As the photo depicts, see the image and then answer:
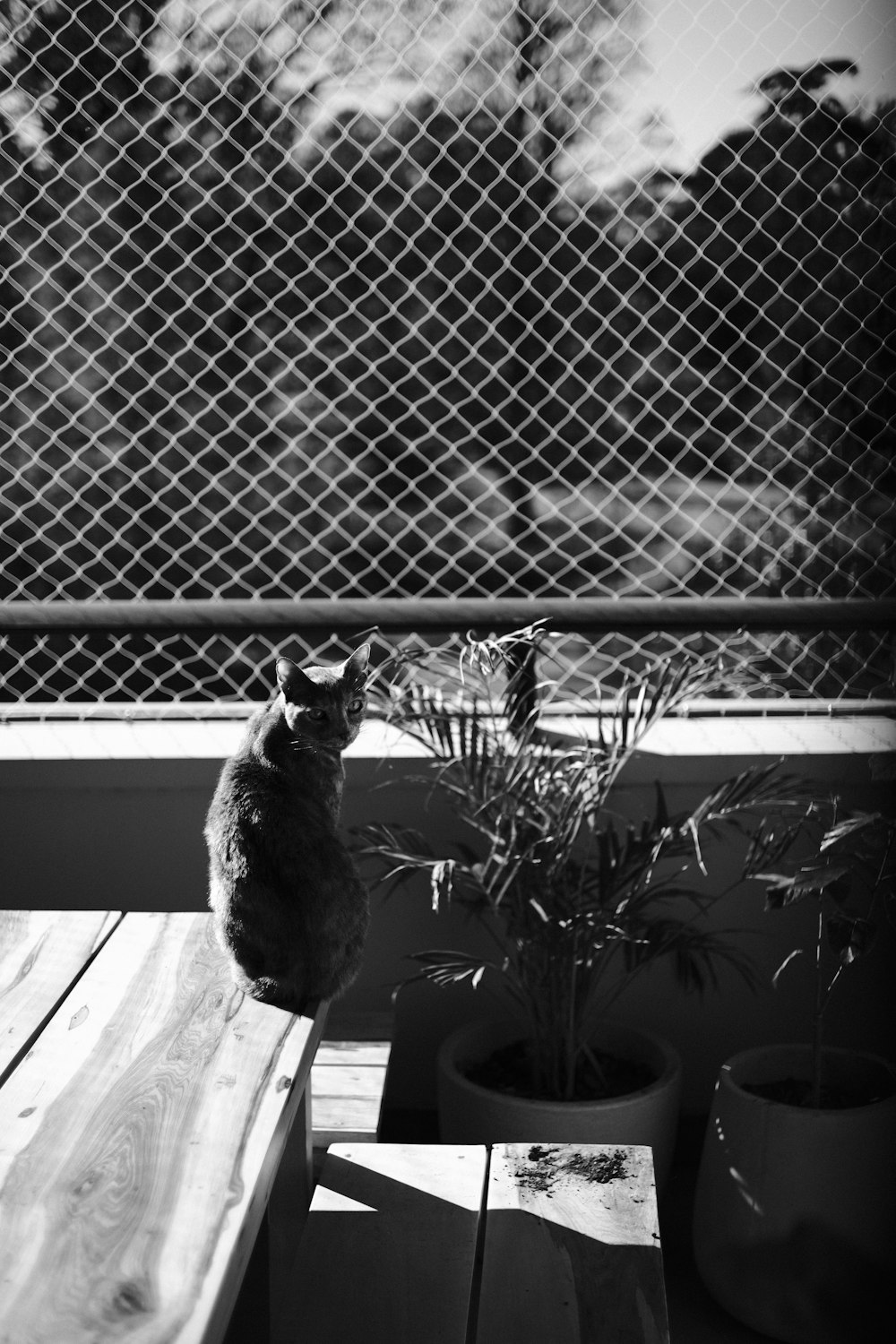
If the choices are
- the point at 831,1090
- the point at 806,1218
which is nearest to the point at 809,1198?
the point at 806,1218

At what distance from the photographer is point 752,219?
2.66 metres

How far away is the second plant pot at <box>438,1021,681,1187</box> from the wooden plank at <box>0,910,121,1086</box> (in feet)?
2.82

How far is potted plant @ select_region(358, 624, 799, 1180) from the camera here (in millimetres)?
2078

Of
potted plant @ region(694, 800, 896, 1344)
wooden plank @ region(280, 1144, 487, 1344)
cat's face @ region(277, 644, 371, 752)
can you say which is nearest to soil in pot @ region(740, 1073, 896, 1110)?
potted plant @ region(694, 800, 896, 1344)

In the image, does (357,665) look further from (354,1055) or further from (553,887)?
(354,1055)

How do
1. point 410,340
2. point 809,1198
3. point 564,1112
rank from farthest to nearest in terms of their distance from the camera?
point 410,340, point 564,1112, point 809,1198

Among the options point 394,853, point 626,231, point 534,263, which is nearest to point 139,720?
point 394,853

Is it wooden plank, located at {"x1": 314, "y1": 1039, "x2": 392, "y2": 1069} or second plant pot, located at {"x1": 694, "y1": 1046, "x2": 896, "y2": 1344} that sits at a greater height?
wooden plank, located at {"x1": 314, "y1": 1039, "x2": 392, "y2": 1069}

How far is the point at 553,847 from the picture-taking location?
2.14 metres

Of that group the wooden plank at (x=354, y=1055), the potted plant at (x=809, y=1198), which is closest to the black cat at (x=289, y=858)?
the wooden plank at (x=354, y=1055)

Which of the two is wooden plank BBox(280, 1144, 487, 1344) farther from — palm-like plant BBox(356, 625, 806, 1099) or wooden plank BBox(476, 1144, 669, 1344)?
palm-like plant BBox(356, 625, 806, 1099)

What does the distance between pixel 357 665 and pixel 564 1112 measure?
2.89 feet

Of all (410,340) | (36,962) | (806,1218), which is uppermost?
(410,340)

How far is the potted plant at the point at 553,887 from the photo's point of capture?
2078 mm
